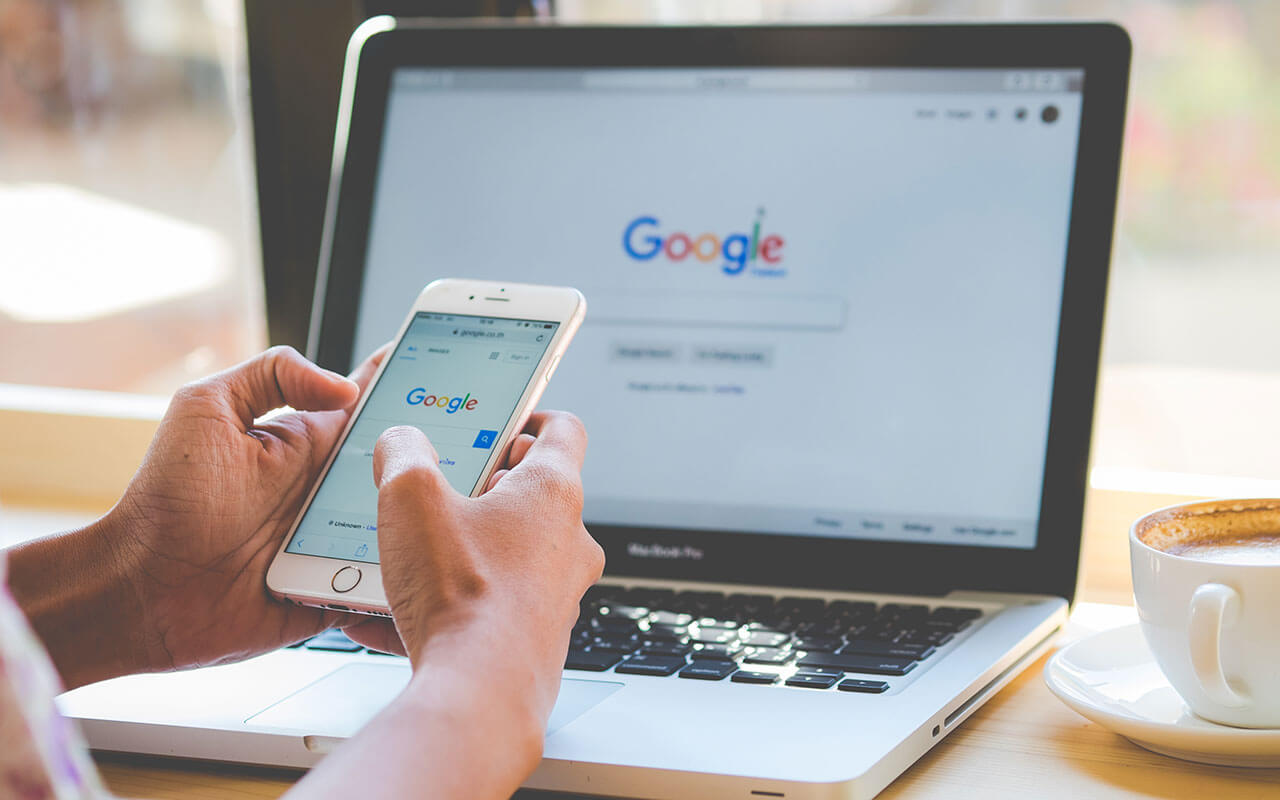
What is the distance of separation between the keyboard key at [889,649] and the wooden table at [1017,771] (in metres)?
0.04

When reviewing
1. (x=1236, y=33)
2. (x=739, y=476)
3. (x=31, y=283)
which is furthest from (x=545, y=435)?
(x=31, y=283)

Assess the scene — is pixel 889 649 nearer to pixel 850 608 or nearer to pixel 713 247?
pixel 850 608

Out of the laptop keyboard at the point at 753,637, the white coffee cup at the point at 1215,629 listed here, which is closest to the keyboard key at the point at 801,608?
the laptop keyboard at the point at 753,637

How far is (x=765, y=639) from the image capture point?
2.07ft

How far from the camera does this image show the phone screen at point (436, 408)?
1.93ft

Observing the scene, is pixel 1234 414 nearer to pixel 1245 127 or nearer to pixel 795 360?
pixel 1245 127

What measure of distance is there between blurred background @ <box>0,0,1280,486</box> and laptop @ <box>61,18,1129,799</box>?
8 cm

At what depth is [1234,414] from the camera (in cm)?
113

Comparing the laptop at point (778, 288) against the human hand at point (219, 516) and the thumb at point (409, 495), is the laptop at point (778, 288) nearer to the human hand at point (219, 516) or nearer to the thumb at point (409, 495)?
the human hand at point (219, 516)

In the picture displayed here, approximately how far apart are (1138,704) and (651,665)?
9.6 inches

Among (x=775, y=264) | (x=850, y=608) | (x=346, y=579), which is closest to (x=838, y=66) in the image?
(x=775, y=264)

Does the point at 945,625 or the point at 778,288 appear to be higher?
the point at 778,288

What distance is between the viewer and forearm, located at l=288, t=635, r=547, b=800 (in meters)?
0.39

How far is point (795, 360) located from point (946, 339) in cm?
10
